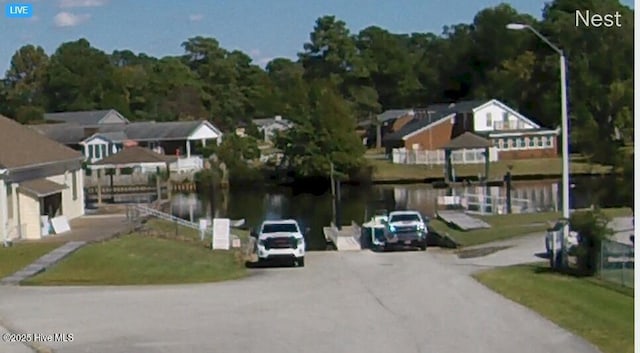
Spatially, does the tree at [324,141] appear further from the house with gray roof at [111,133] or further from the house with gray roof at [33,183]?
the house with gray roof at [33,183]

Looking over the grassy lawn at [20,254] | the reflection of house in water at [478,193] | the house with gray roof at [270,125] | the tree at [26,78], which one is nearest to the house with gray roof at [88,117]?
the tree at [26,78]

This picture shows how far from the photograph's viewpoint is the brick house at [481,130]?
7611cm

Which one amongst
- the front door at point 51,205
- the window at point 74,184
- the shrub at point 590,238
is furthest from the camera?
the window at point 74,184

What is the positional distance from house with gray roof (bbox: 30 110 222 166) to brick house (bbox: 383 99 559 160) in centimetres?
2401

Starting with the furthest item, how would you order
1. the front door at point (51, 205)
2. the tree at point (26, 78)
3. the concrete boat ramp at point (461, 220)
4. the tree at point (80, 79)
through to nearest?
the concrete boat ramp at point (461, 220) < the front door at point (51, 205) < the tree at point (26, 78) < the tree at point (80, 79)

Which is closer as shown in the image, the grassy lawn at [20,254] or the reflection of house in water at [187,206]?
the grassy lawn at [20,254]

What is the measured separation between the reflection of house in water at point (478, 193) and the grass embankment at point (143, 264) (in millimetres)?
22060

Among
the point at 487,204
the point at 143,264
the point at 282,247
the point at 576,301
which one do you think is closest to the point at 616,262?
the point at 576,301

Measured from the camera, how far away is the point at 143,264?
1030 inches

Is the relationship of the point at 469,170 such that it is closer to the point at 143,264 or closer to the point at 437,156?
the point at 437,156

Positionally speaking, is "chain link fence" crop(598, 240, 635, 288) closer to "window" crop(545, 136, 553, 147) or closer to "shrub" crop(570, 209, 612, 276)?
"shrub" crop(570, 209, 612, 276)

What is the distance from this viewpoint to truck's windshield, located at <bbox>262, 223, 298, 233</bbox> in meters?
30.1

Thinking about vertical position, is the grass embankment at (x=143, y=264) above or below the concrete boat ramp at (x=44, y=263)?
below

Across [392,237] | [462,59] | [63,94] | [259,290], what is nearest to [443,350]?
[259,290]
